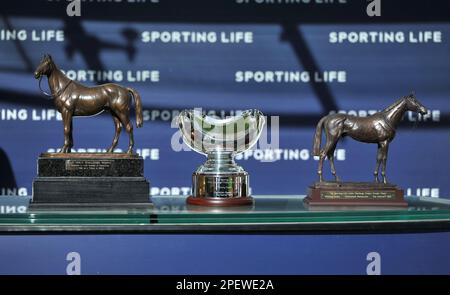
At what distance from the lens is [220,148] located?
71.2 inches

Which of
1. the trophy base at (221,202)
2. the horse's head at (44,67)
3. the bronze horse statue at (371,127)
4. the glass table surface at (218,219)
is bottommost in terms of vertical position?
the glass table surface at (218,219)

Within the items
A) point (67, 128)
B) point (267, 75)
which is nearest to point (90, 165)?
point (67, 128)

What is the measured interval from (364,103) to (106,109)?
3.40ft

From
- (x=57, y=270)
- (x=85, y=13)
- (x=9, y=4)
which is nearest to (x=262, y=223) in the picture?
(x=57, y=270)

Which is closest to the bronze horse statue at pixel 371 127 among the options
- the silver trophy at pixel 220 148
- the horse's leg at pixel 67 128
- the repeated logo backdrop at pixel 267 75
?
the silver trophy at pixel 220 148

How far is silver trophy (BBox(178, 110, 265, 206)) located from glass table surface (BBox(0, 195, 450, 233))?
139mm

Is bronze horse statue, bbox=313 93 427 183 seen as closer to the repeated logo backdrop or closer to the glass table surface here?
the glass table surface

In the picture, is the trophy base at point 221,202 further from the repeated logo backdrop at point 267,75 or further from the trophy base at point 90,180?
the repeated logo backdrop at point 267,75

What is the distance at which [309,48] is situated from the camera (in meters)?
2.36

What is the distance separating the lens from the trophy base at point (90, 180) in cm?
171

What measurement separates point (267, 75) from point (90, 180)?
904mm

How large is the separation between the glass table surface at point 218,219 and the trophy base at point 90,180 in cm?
11

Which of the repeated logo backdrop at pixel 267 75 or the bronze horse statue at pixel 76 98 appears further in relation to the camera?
the repeated logo backdrop at pixel 267 75

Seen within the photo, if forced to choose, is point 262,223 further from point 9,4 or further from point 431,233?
point 9,4
